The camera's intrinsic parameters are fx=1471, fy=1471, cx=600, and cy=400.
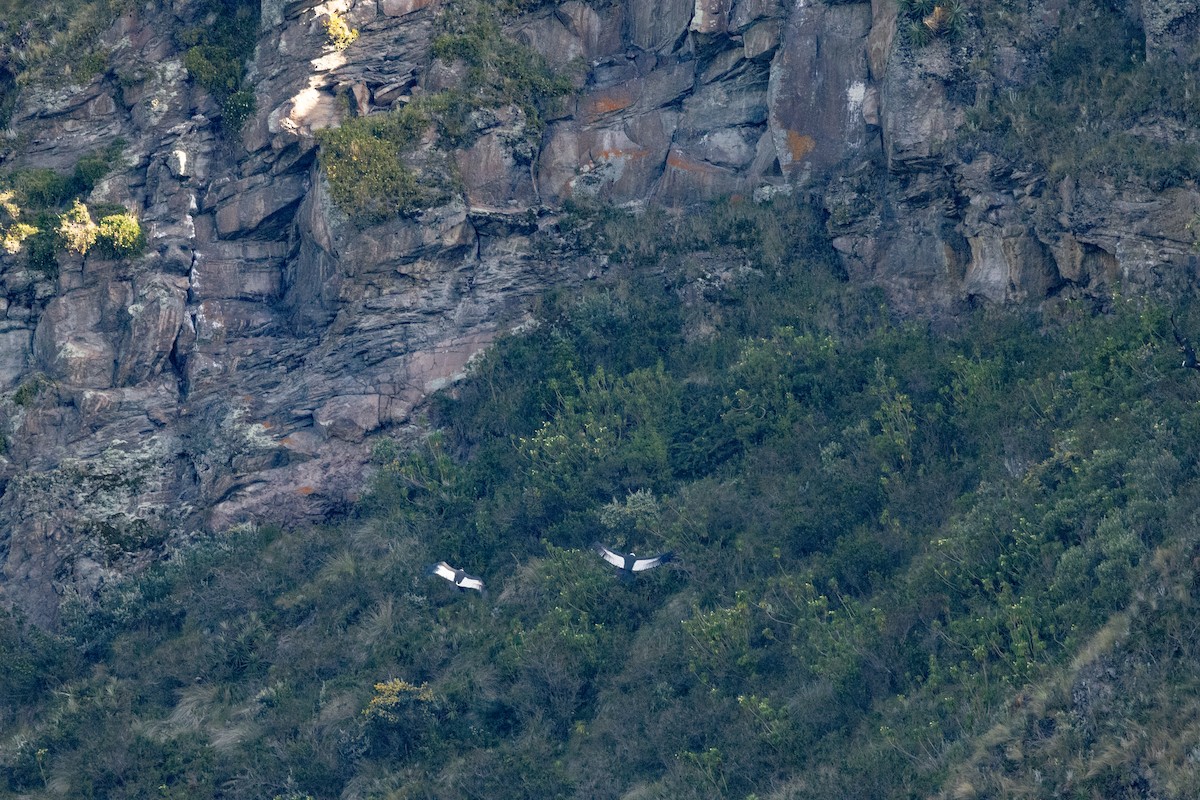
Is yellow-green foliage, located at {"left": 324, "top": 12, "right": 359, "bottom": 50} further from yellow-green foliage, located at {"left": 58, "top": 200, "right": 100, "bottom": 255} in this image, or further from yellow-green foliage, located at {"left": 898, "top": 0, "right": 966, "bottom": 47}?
yellow-green foliage, located at {"left": 898, "top": 0, "right": 966, "bottom": 47}

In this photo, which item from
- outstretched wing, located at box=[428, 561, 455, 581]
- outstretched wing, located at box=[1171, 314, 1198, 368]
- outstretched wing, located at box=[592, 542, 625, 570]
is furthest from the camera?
outstretched wing, located at box=[428, 561, 455, 581]

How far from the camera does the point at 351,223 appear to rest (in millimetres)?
23812

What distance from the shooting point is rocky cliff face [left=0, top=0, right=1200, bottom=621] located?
22.0m

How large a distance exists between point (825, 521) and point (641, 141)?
27.4ft

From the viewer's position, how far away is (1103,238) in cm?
1994

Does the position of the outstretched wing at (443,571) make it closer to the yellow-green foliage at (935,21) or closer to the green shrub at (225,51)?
the green shrub at (225,51)

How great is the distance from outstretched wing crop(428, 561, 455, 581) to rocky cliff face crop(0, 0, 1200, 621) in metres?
2.42

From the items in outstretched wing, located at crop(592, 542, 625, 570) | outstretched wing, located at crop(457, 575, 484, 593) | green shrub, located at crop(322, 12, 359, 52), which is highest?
green shrub, located at crop(322, 12, 359, 52)

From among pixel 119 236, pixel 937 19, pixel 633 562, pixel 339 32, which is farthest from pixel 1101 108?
pixel 119 236

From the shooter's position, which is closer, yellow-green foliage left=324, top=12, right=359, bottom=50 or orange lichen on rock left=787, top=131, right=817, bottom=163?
orange lichen on rock left=787, top=131, right=817, bottom=163

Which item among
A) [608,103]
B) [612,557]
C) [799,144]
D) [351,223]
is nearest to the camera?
[612,557]

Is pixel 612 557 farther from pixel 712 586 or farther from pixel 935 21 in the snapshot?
pixel 935 21

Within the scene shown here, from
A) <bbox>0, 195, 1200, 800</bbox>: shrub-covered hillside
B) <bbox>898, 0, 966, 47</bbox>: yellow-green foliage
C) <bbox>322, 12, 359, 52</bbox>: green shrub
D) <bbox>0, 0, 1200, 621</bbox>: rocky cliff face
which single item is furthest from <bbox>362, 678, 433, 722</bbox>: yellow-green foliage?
<bbox>898, 0, 966, 47</bbox>: yellow-green foliage

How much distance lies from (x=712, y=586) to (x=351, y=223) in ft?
28.9
